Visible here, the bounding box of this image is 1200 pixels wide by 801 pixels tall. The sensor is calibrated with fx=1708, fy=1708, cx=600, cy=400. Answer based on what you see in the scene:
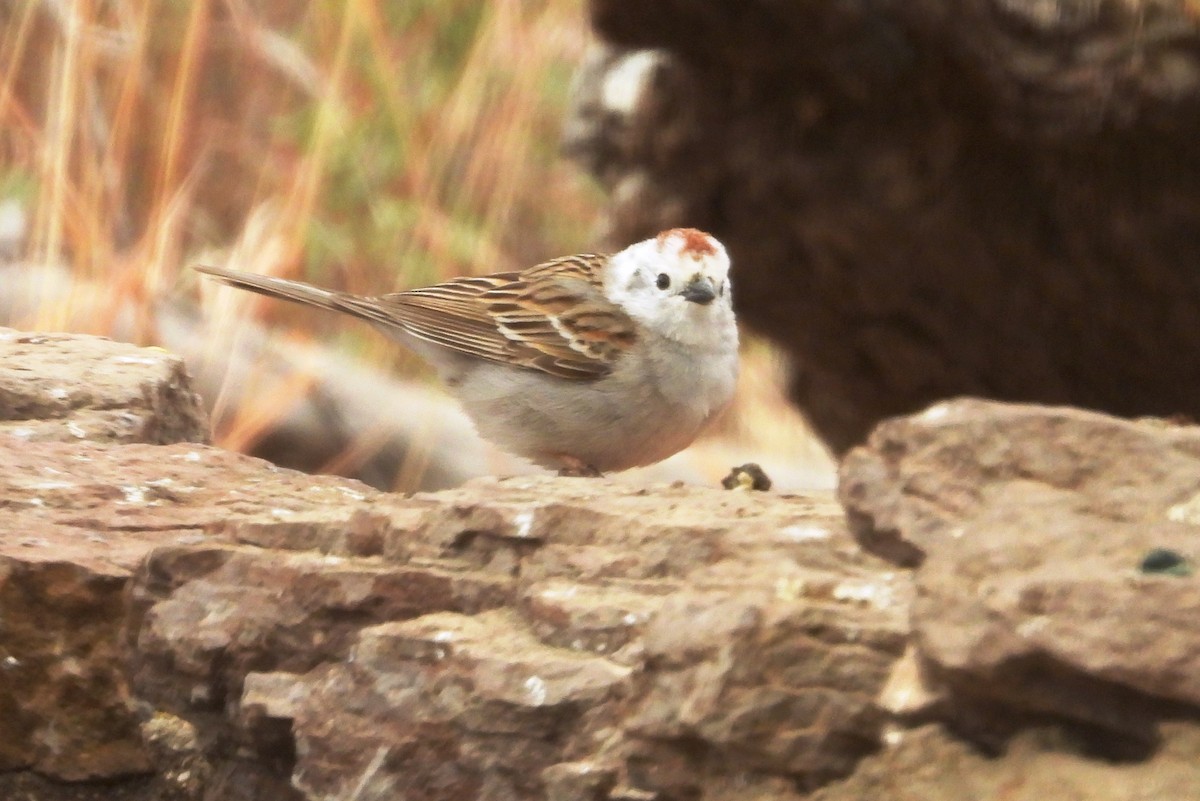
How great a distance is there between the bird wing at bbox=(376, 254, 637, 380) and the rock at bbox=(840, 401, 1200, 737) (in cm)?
199

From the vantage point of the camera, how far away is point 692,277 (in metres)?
4.45

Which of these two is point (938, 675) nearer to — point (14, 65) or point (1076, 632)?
point (1076, 632)

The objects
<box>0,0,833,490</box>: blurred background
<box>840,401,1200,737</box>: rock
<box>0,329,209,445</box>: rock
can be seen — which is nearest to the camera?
<box>840,401,1200,737</box>: rock

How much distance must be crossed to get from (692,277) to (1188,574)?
2.49m

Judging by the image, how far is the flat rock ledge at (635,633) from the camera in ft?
6.97

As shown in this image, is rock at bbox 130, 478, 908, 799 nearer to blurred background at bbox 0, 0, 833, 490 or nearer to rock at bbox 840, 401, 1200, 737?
rock at bbox 840, 401, 1200, 737

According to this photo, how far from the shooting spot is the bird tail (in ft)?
16.2

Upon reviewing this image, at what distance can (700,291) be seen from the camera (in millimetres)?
4410

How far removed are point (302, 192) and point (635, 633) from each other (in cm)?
370

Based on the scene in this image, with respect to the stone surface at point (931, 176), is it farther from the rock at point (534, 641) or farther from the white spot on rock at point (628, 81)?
the rock at point (534, 641)

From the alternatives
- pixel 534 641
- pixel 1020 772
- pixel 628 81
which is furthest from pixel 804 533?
pixel 628 81

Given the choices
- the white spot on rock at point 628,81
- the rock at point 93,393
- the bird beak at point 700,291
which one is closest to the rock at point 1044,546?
the bird beak at point 700,291

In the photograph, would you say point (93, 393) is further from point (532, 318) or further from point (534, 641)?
point (534, 641)

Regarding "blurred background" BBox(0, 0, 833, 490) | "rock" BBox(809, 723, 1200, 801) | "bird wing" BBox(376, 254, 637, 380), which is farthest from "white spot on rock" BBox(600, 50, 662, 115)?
"rock" BBox(809, 723, 1200, 801)
